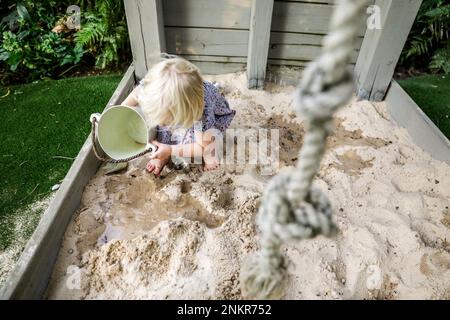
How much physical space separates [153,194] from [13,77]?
6.09ft

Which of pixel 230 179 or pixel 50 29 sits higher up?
pixel 50 29

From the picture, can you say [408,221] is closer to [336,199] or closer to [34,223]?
[336,199]

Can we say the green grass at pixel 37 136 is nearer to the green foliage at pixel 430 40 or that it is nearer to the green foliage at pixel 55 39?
the green foliage at pixel 55 39

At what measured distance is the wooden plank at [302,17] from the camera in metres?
2.20

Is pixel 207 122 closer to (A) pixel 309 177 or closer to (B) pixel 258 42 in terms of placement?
(B) pixel 258 42

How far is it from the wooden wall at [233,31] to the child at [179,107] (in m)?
0.65

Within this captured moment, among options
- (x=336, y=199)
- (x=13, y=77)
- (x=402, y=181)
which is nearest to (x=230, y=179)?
(x=336, y=199)

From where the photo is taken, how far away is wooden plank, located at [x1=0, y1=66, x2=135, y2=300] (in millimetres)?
1188

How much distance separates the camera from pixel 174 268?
135 centimetres

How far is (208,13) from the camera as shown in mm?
2230

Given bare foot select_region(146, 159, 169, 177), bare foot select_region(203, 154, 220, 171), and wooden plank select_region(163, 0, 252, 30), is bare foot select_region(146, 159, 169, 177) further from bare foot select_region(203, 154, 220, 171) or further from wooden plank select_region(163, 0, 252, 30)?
wooden plank select_region(163, 0, 252, 30)

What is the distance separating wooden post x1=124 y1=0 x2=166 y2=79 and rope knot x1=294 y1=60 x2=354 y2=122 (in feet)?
5.81

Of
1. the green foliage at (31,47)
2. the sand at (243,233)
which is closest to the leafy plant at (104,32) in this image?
the green foliage at (31,47)

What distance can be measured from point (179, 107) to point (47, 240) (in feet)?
2.44
